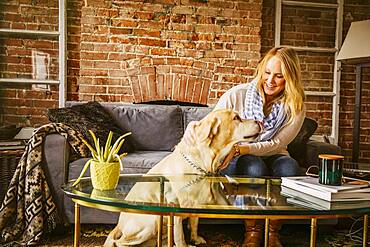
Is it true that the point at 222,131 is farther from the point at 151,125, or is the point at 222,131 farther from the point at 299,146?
the point at 151,125

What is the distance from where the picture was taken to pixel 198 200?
4.73 ft

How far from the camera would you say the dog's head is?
1.93 metres

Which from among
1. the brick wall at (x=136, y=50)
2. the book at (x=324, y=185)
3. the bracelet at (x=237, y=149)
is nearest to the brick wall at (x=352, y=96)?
the brick wall at (x=136, y=50)

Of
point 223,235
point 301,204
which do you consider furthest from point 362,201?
point 223,235

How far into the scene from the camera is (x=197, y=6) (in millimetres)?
3791

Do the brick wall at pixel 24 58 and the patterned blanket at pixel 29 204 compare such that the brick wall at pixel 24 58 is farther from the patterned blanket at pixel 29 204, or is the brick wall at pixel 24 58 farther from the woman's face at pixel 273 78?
the woman's face at pixel 273 78

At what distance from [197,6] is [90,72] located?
41.7 inches

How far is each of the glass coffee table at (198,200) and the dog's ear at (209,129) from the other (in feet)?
0.58

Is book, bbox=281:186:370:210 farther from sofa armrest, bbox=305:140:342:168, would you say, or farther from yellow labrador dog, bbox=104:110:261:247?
sofa armrest, bbox=305:140:342:168

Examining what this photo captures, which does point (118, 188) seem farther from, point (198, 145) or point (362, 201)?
point (362, 201)

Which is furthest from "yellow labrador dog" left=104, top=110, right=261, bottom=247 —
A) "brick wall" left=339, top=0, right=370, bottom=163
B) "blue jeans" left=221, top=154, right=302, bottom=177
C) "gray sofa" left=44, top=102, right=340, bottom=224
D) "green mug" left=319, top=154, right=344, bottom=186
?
"brick wall" left=339, top=0, right=370, bottom=163

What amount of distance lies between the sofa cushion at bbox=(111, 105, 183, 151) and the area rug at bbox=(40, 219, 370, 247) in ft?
2.10

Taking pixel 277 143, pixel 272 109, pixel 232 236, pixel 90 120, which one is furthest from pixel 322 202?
pixel 90 120

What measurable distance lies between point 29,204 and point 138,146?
36.1 inches
